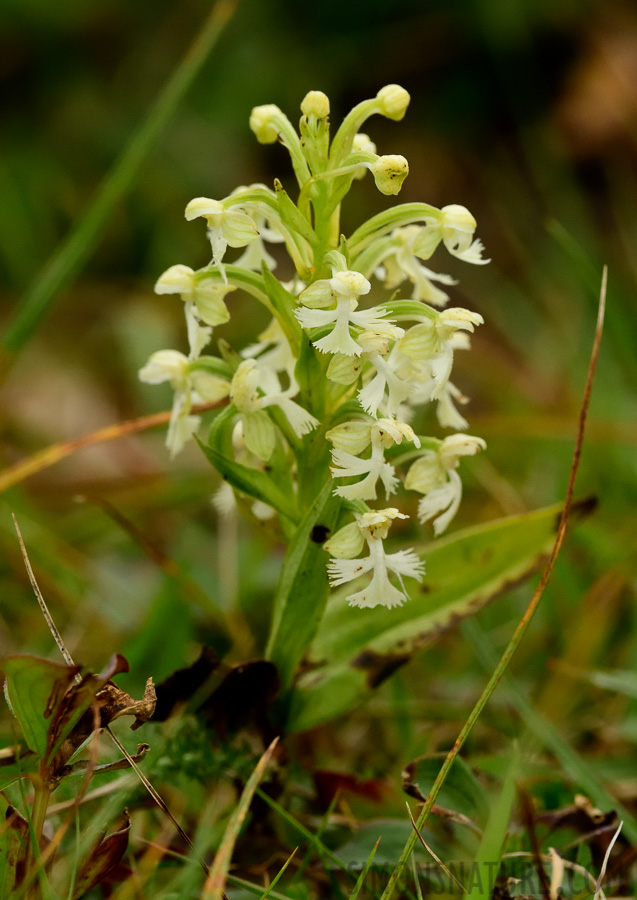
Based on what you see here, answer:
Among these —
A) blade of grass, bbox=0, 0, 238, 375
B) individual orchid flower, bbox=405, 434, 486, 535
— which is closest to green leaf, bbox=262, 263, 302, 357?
individual orchid flower, bbox=405, 434, 486, 535

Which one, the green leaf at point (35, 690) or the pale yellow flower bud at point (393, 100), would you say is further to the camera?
the pale yellow flower bud at point (393, 100)

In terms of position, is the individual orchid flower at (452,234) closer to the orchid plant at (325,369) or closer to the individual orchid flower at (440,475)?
the orchid plant at (325,369)

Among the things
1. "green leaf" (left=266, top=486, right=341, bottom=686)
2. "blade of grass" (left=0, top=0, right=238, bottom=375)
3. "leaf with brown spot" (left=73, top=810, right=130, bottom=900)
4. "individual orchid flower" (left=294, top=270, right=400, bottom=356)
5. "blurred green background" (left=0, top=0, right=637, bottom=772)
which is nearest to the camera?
"leaf with brown spot" (left=73, top=810, right=130, bottom=900)

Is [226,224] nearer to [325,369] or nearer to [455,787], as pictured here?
[325,369]

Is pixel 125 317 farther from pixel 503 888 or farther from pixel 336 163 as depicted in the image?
pixel 503 888

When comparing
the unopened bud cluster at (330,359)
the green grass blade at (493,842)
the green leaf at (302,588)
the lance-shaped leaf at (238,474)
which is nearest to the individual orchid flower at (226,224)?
the unopened bud cluster at (330,359)

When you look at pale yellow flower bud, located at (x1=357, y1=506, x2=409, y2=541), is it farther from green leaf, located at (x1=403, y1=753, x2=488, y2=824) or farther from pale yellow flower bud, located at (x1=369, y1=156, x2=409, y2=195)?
pale yellow flower bud, located at (x1=369, y1=156, x2=409, y2=195)
